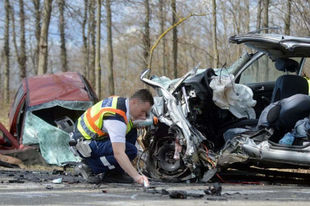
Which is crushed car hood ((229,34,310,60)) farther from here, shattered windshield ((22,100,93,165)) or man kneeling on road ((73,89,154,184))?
shattered windshield ((22,100,93,165))

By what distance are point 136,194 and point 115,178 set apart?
1.16 m

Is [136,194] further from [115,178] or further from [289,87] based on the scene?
[289,87]

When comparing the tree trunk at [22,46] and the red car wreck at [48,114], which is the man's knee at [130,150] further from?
the tree trunk at [22,46]

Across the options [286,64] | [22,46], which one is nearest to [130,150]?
[286,64]

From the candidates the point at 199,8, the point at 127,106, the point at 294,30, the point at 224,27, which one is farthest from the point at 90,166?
the point at 224,27

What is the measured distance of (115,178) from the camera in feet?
19.2

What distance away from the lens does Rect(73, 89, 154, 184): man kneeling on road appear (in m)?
4.90

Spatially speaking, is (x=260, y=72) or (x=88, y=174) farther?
(x=260, y=72)

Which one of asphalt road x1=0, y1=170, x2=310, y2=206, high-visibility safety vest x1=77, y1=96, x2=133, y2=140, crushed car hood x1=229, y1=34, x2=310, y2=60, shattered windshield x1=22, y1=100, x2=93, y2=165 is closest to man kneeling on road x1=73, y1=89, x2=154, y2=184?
high-visibility safety vest x1=77, y1=96, x2=133, y2=140

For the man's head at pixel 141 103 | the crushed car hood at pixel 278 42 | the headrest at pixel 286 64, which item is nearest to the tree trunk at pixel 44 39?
the headrest at pixel 286 64

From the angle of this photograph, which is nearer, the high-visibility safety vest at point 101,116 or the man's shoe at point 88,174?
→ the high-visibility safety vest at point 101,116

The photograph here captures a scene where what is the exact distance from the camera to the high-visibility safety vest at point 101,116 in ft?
16.8

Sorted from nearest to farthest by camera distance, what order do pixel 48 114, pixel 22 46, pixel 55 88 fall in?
pixel 55 88
pixel 48 114
pixel 22 46

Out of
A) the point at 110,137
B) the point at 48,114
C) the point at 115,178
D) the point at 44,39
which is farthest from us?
the point at 44,39
